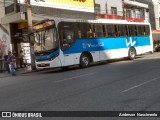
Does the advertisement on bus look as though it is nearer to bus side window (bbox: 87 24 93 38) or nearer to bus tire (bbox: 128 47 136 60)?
bus side window (bbox: 87 24 93 38)

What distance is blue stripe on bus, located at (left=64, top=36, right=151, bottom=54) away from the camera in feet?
64.8

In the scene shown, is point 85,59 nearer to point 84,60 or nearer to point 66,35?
point 84,60

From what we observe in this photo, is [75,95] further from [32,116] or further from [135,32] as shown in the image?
[135,32]

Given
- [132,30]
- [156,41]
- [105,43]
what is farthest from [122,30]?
[156,41]

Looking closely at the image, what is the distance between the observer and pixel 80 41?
19938 millimetres

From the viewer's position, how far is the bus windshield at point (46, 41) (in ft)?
61.0

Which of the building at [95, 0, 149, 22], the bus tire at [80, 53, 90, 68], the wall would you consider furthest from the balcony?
the bus tire at [80, 53, 90, 68]

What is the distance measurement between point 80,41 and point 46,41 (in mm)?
2353

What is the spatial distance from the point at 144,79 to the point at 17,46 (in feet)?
59.3

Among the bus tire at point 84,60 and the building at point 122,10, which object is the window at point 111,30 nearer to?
the bus tire at point 84,60

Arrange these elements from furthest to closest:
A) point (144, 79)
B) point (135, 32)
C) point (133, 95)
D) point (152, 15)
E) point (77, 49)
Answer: point (152, 15), point (135, 32), point (77, 49), point (144, 79), point (133, 95)

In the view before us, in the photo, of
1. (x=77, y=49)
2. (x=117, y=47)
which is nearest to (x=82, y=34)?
(x=77, y=49)

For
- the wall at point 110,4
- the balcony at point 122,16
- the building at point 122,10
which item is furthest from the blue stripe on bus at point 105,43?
the wall at point 110,4

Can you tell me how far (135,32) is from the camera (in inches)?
999
